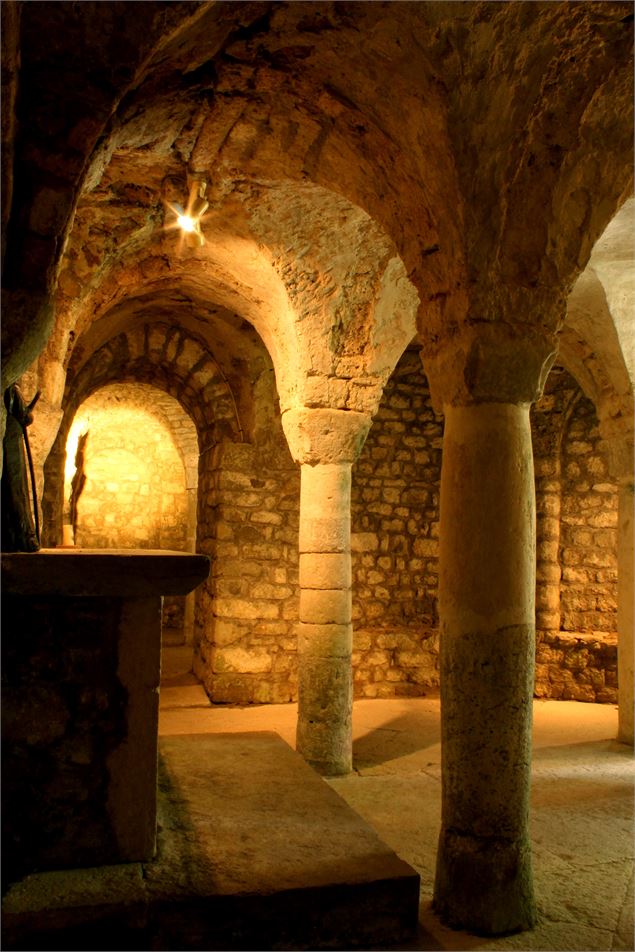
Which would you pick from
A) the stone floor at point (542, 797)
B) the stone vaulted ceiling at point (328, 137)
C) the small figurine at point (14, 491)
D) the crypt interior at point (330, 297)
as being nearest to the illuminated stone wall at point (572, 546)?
the stone floor at point (542, 797)

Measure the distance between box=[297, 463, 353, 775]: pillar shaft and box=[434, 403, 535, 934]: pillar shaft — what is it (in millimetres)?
2366

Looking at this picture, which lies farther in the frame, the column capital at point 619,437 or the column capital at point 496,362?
the column capital at point 619,437

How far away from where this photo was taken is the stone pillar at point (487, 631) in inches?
114

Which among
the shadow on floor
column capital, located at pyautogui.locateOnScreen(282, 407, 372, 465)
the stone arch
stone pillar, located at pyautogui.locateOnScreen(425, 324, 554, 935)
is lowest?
the shadow on floor

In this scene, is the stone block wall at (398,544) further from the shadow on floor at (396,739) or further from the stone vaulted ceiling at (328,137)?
the stone vaulted ceiling at (328,137)

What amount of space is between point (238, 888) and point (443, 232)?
2.66 meters

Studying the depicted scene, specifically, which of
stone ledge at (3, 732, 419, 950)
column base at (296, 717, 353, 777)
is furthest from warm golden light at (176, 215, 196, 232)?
column base at (296, 717, 353, 777)

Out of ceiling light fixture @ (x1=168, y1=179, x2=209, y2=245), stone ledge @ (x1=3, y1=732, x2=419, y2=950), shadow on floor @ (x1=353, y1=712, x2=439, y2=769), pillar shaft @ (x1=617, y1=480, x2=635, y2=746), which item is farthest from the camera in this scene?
pillar shaft @ (x1=617, y1=480, x2=635, y2=746)

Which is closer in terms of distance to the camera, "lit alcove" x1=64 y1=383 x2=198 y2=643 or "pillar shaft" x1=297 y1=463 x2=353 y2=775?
"pillar shaft" x1=297 y1=463 x2=353 y2=775

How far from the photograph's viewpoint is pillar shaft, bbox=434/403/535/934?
114 inches

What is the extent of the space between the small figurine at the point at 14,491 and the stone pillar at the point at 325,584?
9.61 ft

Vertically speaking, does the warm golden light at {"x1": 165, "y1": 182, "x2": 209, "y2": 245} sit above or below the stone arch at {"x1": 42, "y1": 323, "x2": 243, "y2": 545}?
above

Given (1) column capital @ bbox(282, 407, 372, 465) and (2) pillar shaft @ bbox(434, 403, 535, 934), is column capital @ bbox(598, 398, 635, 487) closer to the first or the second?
(1) column capital @ bbox(282, 407, 372, 465)

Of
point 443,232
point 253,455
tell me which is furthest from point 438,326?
point 253,455
